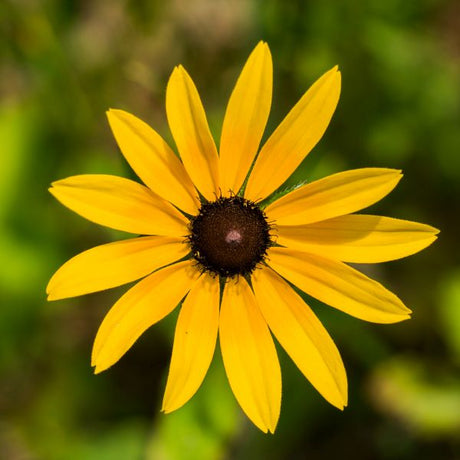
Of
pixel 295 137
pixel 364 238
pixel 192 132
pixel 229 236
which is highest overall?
pixel 192 132

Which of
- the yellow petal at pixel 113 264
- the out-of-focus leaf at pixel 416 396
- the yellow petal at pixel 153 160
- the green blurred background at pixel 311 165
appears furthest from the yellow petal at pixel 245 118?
the out-of-focus leaf at pixel 416 396

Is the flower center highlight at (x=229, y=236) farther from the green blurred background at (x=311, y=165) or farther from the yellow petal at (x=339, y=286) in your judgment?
the green blurred background at (x=311, y=165)

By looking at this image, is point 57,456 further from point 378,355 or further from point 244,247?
point 244,247

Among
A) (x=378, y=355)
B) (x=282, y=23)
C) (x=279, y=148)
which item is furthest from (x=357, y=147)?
(x=279, y=148)

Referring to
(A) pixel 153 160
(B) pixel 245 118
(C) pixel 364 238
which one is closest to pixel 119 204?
(A) pixel 153 160

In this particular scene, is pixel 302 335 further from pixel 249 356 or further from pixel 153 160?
pixel 153 160

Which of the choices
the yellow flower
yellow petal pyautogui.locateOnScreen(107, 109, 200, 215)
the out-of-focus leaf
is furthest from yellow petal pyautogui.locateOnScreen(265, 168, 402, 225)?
the out-of-focus leaf

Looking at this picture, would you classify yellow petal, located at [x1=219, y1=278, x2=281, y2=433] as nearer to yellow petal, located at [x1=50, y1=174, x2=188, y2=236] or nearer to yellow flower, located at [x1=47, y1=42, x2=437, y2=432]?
yellow flower, located at [x1=47, y1=42, x2=437, y2=432]

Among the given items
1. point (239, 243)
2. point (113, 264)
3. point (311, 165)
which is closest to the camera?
point (113, 264)
